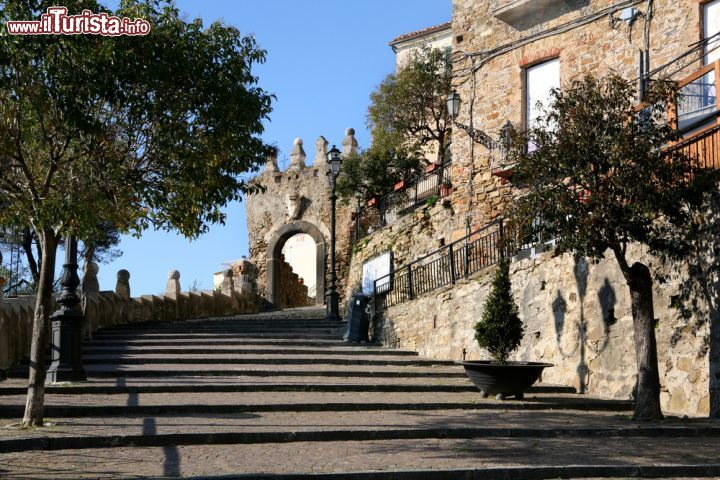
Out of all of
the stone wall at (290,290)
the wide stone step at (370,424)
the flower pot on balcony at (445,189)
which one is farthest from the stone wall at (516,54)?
the stone wall at (290,290)

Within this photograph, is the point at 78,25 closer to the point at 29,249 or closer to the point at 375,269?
the point at 375,269

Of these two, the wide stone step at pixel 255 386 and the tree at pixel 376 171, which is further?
the tree at pixel 376 171

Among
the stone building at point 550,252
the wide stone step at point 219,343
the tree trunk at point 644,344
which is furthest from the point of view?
the wide stone step at point 219,343

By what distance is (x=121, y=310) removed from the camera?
70.6 ft

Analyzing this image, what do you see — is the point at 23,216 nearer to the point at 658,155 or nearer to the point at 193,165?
the point at 193,165

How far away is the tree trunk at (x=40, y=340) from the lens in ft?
30.8

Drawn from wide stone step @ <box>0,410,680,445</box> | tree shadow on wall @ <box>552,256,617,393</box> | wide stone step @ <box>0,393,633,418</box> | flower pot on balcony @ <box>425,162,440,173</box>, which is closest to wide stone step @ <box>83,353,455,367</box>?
tree shadow on wall @ <box>552,256,617,393</box>

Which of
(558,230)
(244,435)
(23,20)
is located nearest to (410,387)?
(558,230)

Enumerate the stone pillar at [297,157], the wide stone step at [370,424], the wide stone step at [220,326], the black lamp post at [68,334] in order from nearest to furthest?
the wide stone step at [370,424] < the black lamp post at [68,334] < the wide stone step at [220,326] < the stone pillar at [297,157]

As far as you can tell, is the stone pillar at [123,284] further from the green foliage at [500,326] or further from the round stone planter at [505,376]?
the round stone planter at [505,376]

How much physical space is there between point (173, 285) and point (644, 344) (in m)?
16.7

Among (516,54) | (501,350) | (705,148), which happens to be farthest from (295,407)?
(516,54)

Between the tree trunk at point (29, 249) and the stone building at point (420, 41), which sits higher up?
the stone building at point (420, 41)

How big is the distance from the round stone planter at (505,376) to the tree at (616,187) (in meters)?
1.69
